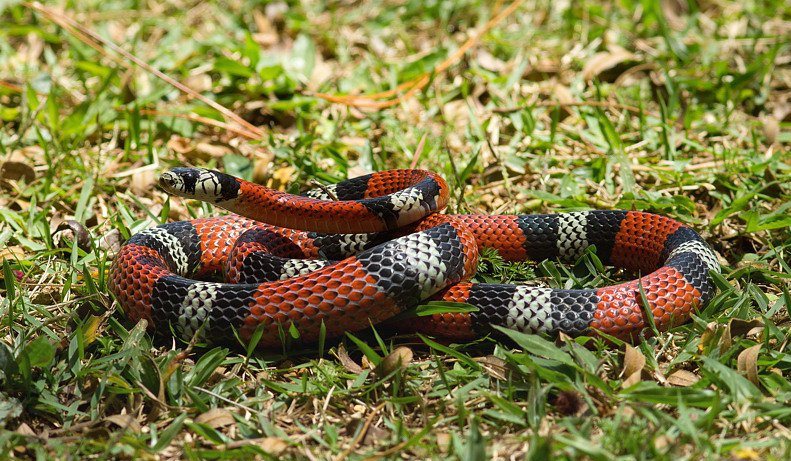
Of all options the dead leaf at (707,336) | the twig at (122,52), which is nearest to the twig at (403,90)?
the twig at (122,52)

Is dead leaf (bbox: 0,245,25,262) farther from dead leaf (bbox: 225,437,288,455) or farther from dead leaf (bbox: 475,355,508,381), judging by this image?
dead leaf (bbox: 475,355,508,381)

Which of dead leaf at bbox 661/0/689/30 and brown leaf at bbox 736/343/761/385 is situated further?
dead leaf at bbox 661/0/689/30

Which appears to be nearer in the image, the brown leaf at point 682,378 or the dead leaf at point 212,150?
the brown leaf at point 682,378

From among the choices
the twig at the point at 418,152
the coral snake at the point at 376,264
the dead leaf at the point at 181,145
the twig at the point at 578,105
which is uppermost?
the twig at the point at 578,105

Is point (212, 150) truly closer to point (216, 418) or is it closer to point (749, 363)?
point (216, 418)

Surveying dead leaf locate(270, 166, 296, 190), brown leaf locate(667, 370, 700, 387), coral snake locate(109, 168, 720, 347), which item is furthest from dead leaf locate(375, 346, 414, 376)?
dead leaf locate(270, 166, 296, 190)

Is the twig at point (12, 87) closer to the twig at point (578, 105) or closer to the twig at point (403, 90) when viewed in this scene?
the twig at point (403, 90)

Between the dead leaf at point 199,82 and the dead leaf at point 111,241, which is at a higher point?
the dead leaf at point 199,82
